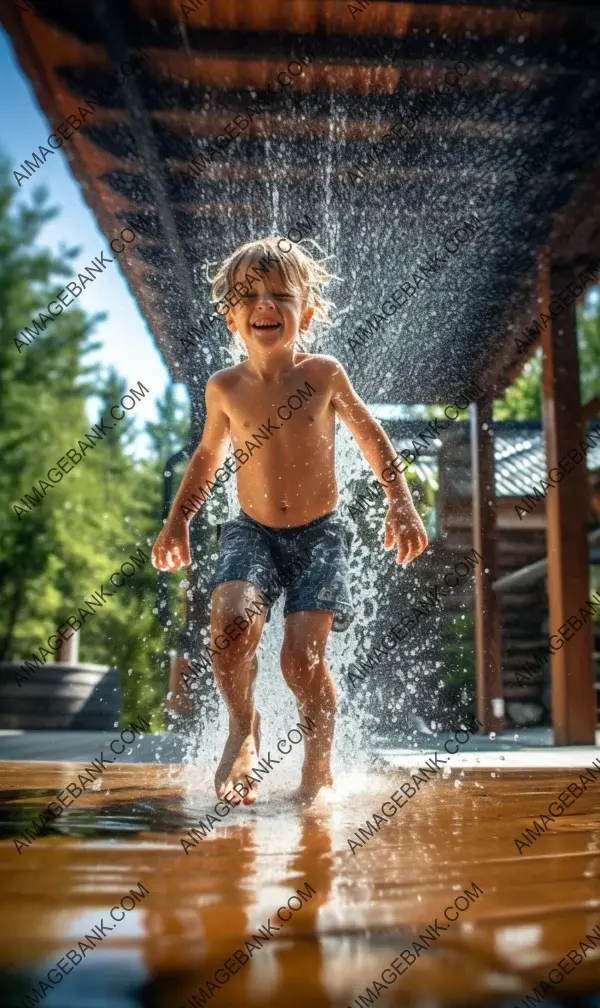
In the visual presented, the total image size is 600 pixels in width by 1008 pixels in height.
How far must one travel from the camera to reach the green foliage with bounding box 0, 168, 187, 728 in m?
15.1

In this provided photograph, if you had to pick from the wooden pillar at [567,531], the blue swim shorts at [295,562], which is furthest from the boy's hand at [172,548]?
the wooden pillar at [567,531]

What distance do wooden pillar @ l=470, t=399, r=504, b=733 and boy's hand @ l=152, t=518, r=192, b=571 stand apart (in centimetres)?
416

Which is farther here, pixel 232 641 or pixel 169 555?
pixel 169 555

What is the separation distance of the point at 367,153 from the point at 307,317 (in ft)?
6.47

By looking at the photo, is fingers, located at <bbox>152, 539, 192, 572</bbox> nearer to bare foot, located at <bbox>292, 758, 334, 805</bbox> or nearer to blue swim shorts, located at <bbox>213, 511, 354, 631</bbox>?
blue swim shorts, located at <bbox>213, 511, 354, 631</bbox>

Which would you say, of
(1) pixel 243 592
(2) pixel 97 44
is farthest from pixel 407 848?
(2) pixel 97 44

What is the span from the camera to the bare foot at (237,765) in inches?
69.2

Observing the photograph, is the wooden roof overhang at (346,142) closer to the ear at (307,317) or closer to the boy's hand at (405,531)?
the ear at (307,317)

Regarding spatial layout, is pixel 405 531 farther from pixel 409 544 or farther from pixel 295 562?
pixel 295 562

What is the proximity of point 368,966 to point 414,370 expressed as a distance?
5590mm

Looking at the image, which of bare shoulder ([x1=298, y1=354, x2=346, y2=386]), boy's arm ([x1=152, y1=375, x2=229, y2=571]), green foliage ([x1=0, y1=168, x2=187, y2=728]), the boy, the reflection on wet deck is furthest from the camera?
green foliage ([x1=0, y1=168, x2=187, y2=728])

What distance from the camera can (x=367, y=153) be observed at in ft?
13.3

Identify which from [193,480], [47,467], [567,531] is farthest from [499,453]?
[47,467]

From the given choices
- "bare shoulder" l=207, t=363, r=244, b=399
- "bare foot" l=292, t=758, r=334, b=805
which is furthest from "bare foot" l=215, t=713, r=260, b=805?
"bare shoulder" l=207, t=363, r=244, b=399
